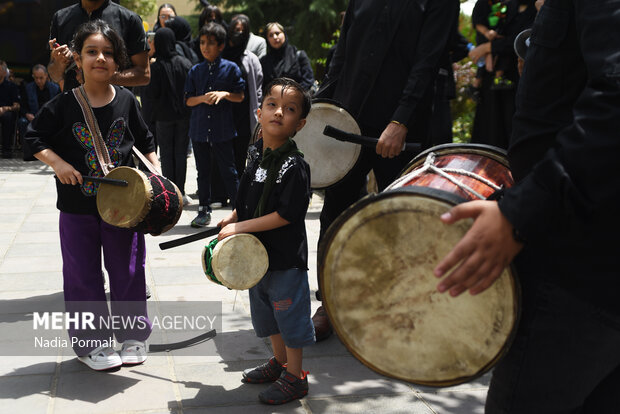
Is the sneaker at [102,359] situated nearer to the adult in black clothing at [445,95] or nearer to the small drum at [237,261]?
the small drum at [237,261]

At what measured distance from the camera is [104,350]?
341cm

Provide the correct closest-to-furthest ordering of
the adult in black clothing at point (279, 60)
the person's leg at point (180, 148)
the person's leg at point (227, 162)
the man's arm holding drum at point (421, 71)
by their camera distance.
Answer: the man's arm holding drum at point (421, 71)
the person's leg at point (227, 162)
the person's leg at point (180, 148)
the adult in black clothing at point (279, 60)

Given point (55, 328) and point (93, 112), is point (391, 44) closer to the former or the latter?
point (93, 112)

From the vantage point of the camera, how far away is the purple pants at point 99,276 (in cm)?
339

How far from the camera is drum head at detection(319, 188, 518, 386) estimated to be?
66.0 inches

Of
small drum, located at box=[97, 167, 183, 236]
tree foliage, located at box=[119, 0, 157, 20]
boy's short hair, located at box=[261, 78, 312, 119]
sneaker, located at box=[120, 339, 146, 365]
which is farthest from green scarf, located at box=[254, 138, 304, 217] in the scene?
tree foliage, located at box=[119, 0, 157, 20]

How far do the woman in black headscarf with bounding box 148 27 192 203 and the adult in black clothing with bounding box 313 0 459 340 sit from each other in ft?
13.7

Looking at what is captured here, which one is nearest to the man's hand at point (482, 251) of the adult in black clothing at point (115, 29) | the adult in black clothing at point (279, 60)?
the adult in black clothing at point (115, 29)

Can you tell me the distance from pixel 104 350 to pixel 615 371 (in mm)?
2504

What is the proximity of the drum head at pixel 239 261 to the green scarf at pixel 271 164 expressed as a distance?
0.68ft

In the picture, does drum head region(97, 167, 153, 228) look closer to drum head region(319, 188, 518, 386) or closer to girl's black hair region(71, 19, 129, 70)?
girl's black hair region(71, 19, 129, 70)

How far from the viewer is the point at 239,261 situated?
8.95 feet

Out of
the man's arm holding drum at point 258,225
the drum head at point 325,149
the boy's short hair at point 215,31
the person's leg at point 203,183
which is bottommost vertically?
the person's leg at point 203,183

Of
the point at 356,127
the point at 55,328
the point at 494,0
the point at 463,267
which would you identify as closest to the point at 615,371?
the point at 463,267
